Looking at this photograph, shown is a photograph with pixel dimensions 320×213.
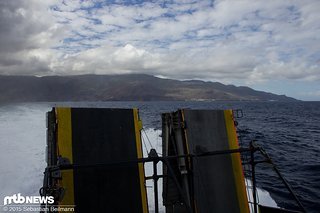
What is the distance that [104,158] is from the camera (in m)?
7.47

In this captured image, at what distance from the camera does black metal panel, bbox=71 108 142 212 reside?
7.02 m

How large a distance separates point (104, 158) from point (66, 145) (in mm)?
1013

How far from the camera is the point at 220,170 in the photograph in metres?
8.33

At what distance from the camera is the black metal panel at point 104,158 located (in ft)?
23.0

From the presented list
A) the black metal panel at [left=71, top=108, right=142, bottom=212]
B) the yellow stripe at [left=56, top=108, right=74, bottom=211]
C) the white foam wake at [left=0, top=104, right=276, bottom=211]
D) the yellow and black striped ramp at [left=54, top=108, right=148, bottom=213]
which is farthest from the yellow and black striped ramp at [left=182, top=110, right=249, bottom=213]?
the yellow stripe at [left=56, top=108, right=74, bottom=211]

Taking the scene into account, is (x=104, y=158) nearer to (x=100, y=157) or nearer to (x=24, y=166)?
(x=100, y=157)

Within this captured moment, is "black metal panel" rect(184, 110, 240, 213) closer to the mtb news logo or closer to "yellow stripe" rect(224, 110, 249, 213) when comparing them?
"yellow stripe" rect(224, 110, 249, 213)

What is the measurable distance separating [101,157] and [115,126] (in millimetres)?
916

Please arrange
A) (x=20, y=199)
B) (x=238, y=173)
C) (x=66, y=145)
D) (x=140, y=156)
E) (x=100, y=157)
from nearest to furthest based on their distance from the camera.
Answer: (x=66, y=145) → (x=100, y=157) → (x=140, y=156) → (x=238, y=173) → (x=20, y=199)

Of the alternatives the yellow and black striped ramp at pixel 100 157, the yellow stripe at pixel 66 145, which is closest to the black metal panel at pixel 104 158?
the yellow and black striped ramp at pixel 100 157

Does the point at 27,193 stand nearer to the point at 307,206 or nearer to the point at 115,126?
the point at 115,126

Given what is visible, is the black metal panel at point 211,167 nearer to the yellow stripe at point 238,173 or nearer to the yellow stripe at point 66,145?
the yellow stripe at point 238,173

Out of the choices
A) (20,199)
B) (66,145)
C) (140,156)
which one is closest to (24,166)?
(20,199)

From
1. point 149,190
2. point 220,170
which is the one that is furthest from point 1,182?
point 220,170
